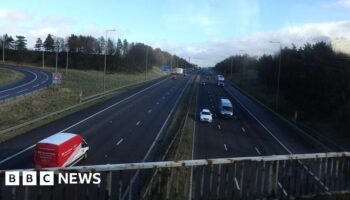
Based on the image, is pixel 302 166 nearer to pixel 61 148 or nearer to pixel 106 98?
pixel 61 148

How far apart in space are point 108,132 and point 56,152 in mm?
14678

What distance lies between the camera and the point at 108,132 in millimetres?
37062

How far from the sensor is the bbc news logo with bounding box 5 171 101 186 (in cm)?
748

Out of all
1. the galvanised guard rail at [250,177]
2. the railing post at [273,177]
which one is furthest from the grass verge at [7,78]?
the railing post at [273,177]

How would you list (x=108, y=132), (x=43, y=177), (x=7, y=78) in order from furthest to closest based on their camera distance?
(x=7, y=78) < (x=108, y=132) < (x=43, y=177)

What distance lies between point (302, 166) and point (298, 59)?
59890 mm

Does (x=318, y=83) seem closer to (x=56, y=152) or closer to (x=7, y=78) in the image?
(x=56, y=152)

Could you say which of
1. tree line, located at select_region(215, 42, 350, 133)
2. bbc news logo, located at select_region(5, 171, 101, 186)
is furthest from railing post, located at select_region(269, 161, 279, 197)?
tree line, located at select_region(215, 42, 350, 133)

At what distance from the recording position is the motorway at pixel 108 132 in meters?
27.1

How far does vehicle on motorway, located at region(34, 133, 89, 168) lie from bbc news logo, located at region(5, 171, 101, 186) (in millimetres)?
14856

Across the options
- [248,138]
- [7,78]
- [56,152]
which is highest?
[7,78]

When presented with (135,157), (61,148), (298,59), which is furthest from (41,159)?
(298,59)

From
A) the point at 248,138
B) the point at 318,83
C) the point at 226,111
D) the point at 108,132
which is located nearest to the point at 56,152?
the point at 108,132

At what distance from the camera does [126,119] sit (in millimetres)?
45344
